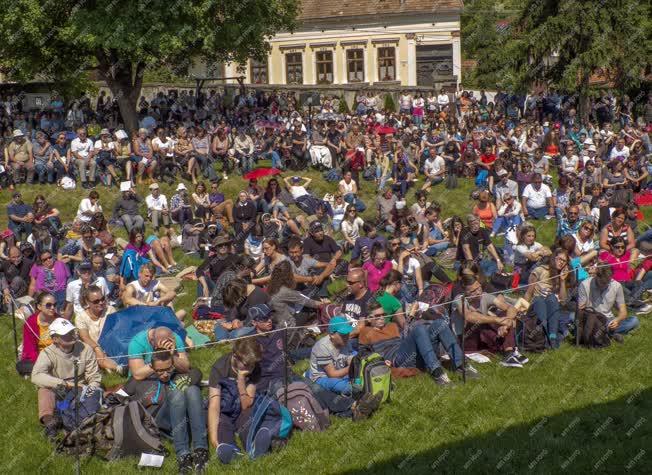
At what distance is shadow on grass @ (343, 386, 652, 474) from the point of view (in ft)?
27.6

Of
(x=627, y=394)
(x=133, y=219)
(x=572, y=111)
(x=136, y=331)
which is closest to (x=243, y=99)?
(x=572, y=111)

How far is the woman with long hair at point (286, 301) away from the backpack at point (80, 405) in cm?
289

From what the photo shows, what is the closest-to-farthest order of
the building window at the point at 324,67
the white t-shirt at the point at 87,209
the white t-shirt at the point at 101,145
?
the white t-shirt at the point at 87,209 → the white t-shirt at the point at 101,145 → the building window at the point at 324,67

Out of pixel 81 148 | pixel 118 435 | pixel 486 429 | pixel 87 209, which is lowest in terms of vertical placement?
pixel 486 429

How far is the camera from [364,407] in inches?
377

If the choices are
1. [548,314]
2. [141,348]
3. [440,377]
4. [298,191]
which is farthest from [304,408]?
[298,191]

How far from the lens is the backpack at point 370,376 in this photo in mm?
9844

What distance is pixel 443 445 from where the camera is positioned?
29.5 feet

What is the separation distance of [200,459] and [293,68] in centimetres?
4865

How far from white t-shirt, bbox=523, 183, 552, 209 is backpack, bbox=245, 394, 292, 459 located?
40.3 ft

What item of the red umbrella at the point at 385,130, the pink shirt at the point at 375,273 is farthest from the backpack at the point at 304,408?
the red umbrella at the point at 385,130

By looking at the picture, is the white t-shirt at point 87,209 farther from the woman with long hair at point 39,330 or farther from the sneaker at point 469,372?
the sneaker at point 469,372

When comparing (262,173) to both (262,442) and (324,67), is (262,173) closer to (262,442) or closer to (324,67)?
(262,442)

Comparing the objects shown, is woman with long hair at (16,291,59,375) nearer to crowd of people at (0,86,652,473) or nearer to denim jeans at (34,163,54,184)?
crowd of people at (0,86,652,473)
